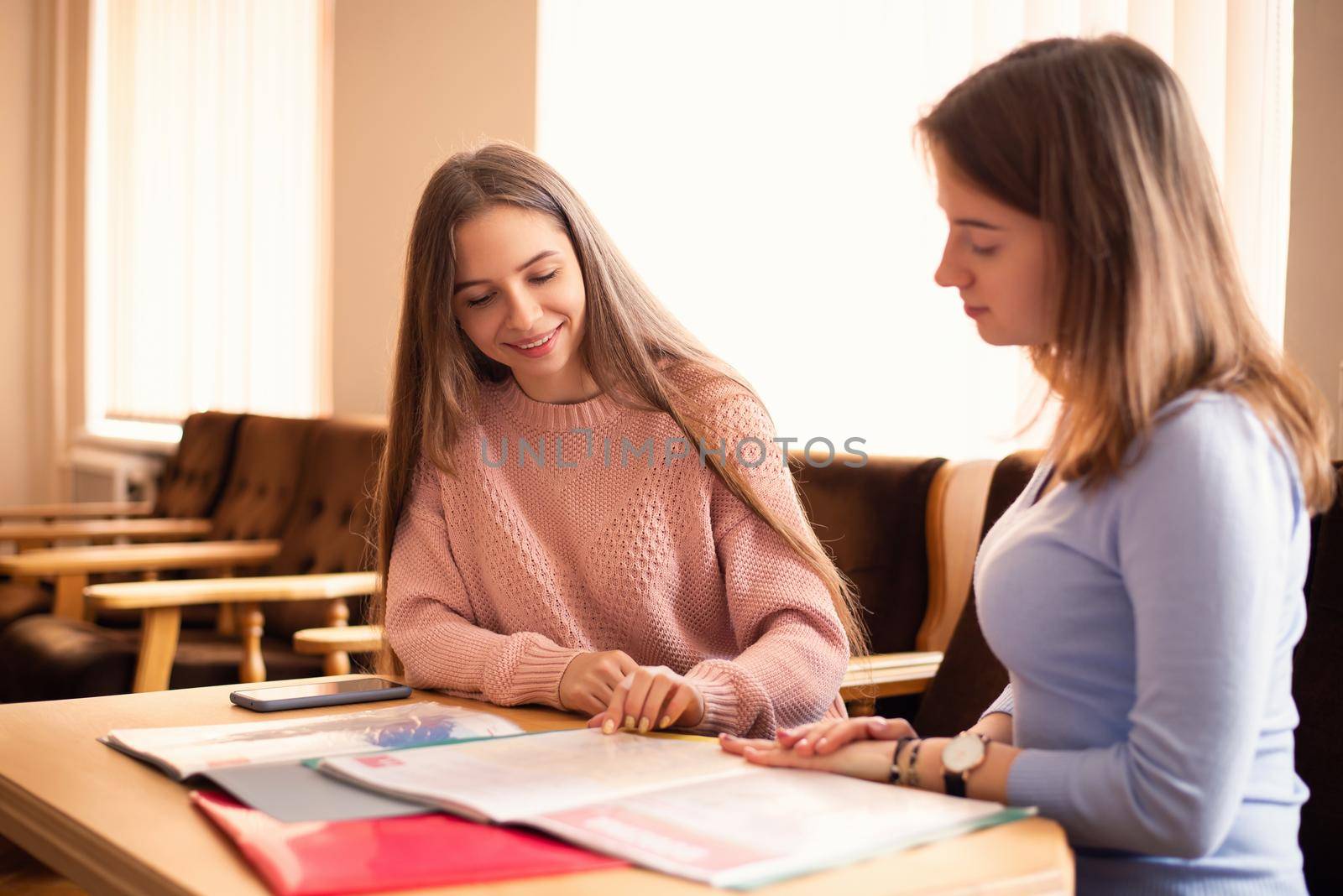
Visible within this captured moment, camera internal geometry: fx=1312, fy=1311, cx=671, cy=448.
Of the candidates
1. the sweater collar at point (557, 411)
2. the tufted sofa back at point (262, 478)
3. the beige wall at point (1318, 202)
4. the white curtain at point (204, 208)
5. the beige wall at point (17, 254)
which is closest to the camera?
the sweater collar at point (557, 411)

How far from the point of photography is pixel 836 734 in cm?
102

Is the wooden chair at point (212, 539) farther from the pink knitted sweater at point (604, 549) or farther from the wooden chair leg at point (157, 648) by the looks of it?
the pink knitted sweater at point (604, 549)

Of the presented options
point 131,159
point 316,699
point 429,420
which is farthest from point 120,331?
point 316,699

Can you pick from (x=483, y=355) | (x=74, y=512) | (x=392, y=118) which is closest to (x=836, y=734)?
(x=483, y=355)

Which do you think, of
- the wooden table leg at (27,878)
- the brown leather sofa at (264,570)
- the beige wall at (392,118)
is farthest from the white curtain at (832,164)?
the wooden table leg at (27,878)

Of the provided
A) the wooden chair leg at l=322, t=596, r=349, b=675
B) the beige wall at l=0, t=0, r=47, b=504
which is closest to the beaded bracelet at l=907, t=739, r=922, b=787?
the wooden chair leg at l=322, t=596, r=349, b=675

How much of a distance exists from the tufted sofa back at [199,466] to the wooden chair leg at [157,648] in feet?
4.68

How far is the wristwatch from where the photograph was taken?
3.13 feet

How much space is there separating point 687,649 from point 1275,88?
1.24m

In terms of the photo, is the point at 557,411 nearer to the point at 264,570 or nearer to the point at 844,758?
the point at 844,758

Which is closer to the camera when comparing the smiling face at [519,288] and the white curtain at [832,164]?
the smiling face at [519,288]

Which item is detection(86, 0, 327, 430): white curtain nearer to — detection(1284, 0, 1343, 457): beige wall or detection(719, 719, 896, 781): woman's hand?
detection(1284, 0, 1343, 457): beige wall

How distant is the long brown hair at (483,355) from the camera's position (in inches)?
64.3

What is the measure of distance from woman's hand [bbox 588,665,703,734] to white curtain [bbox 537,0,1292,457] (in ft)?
3.61
